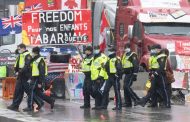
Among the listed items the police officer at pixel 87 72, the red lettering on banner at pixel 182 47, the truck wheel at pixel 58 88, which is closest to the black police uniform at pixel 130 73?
the police officer at pixel 87 72

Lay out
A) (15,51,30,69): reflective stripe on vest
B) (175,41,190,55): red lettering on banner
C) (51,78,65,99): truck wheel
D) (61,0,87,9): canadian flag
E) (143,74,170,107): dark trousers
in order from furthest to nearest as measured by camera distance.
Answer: (61,0,87,9): canadian flag → (175,41,190,55): red lettering on banner → (51,78,65,99): truck wheel → (143,74,170,107): dark trousers → (15,51,30,69): reflective stripe on vest

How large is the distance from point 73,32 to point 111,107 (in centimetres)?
515

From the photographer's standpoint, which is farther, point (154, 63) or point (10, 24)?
point (10, 24)

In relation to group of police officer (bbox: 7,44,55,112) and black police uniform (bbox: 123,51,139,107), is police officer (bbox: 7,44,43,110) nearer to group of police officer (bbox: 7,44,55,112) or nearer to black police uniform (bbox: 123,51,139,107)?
group of police officer (bbox: 7,44,55,112)

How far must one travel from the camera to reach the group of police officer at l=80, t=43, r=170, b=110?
17.1 meters

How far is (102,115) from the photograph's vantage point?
15742 mm

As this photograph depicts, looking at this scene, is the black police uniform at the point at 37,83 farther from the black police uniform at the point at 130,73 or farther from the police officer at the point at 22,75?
the black police uniform at the point at 130,73

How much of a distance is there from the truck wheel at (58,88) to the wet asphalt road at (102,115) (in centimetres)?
298

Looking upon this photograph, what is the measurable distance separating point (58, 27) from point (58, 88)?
2.35 meters

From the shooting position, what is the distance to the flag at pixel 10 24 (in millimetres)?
30234

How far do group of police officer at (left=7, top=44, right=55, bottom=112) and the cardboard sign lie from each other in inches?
197

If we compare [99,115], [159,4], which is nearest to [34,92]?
[99,115]

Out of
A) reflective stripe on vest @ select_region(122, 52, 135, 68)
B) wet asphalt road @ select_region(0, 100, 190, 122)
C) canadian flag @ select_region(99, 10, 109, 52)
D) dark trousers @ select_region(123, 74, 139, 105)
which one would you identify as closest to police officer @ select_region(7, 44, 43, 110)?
wet asphalt road @ select_region(0, 100, 190, 122)

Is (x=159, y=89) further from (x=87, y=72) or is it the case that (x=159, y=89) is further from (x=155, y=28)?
(x=155, y=28)
